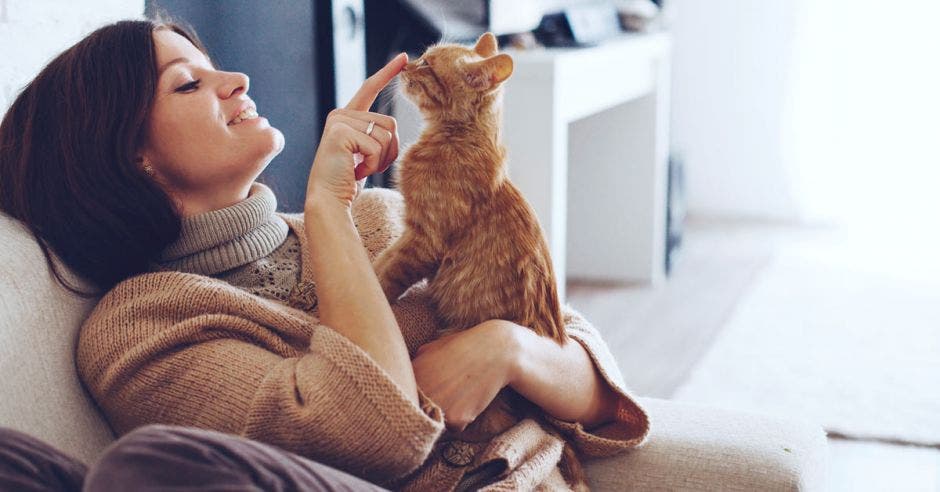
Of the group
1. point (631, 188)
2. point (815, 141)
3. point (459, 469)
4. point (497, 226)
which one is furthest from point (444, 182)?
point (815, 141)

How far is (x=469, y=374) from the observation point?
116cm

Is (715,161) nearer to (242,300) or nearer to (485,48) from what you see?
(485,48)

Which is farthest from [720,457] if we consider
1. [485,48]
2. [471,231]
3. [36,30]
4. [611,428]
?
[36,30]

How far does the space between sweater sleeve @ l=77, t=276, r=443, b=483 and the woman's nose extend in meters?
0.27

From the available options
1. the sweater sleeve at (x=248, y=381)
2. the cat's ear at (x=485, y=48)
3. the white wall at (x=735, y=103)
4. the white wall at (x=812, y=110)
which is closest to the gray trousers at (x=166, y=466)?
the sweater sleeve at (x=248, y=381)

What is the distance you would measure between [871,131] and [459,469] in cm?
380

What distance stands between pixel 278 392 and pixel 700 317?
2436 mm

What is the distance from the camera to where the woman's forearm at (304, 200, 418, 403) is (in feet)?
3.57

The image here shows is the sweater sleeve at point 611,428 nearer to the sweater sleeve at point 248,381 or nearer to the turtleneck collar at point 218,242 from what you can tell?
the sweater sleeve at point 248,381

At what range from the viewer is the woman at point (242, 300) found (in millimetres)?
1059

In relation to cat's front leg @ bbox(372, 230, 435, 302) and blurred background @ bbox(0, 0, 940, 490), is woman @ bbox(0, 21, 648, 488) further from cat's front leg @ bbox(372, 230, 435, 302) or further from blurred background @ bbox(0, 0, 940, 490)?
blurred background @ bbox(0, 0, 940, 490)

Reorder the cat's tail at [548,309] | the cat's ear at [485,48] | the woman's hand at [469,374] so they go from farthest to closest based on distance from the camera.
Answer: the cat's ear at [485,48] < the cat's tail at [548,309] < the woman's hand at [469,374]

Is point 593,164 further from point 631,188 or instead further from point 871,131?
point 871,131

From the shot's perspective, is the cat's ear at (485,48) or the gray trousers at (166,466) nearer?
the gray trousers at (166,466)
